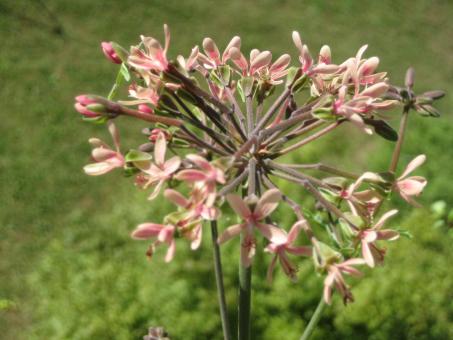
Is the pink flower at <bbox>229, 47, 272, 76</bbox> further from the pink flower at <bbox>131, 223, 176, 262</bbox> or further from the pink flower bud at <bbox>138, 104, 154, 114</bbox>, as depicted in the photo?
the pink flower at <bbox>131, 223, 176, 262</bbox>

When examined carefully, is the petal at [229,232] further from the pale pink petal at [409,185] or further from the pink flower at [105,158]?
the pale pink petal at [409,185]

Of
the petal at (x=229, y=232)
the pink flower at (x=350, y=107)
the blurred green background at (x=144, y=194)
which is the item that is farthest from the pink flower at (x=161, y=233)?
the blurred green background at (x=144, y=194)

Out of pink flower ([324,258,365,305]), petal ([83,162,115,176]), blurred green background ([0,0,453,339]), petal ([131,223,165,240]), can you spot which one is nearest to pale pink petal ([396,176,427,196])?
pink flower ([324,258,365,305])

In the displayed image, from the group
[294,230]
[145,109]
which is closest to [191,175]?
[294,230]

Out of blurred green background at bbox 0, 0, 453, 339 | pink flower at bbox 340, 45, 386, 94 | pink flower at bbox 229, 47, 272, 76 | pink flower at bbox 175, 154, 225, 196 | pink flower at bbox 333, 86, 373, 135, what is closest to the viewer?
pink flower at bbox 175, 154, 225, 196

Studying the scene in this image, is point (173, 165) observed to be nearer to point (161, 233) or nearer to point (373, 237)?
point (161, 233)

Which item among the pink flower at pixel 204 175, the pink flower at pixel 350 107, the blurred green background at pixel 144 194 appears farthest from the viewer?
the blurred green background at pixel 144 194
